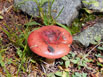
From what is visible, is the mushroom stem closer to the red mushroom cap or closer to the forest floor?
the forest floor

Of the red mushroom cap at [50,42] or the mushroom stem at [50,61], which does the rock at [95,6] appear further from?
the mushroom stem at [50,61]

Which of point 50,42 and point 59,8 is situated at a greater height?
point 59,8

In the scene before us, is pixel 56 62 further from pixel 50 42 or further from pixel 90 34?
pixel 90 34

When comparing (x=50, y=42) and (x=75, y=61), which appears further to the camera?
(x=75, y=61)

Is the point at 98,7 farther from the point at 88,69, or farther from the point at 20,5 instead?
the point at 20,5

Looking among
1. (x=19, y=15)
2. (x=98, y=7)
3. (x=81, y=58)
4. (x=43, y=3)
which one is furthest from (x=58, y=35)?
(x=98, y=7)

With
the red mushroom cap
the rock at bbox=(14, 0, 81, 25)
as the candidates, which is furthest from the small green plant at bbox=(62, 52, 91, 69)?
the rock at bbox=(14, 0, 81, 25)

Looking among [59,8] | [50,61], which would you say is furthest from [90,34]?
[50,61]
